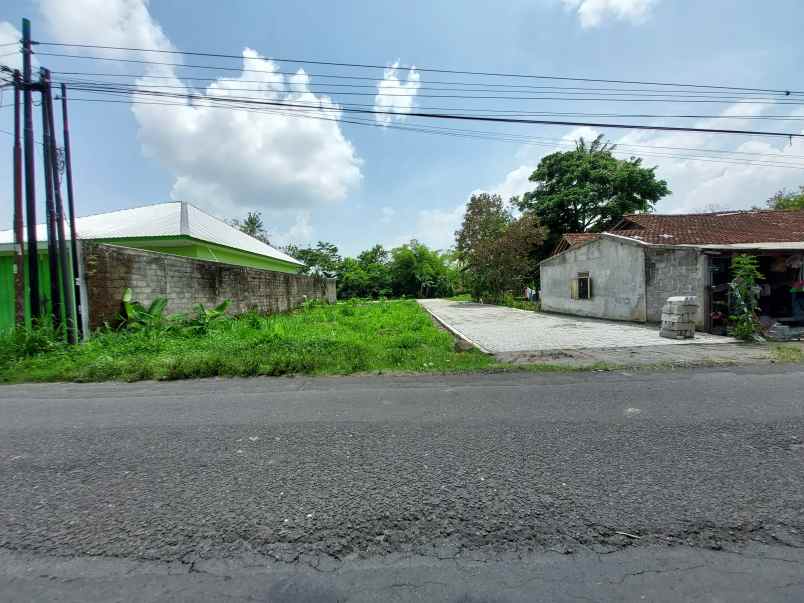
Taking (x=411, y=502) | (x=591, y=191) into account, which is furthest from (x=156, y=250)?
(x=591, y=191)

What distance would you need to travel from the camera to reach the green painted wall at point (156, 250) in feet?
27.0

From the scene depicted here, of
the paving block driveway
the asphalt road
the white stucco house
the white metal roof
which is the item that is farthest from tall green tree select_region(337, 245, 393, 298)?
the asphalt road

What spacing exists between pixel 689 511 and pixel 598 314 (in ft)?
43.8

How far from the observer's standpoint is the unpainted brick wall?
8.17m

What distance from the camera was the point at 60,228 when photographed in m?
7.63

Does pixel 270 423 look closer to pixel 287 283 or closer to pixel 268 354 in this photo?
pixel 268 354

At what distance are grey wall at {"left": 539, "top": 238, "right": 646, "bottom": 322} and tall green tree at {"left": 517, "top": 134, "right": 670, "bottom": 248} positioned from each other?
42.7 ft

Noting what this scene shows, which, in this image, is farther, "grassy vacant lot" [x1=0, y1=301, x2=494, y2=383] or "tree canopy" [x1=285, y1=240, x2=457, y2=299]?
"tree canopy" [x1=285, y1=240, x2=457, y2=299]

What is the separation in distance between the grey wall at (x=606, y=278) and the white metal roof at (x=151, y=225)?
1517 centimetres

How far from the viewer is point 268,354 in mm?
7023

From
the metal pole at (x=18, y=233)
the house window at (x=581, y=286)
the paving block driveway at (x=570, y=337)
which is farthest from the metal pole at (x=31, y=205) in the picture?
the house window at (x=581, y=286)

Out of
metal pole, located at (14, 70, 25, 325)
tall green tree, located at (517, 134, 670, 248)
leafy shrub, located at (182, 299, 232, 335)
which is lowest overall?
leafy shrub, located at (182, 299, 232, 335)

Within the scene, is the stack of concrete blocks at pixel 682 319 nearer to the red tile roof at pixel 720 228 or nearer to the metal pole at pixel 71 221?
the red tile roof at pixel 720 228

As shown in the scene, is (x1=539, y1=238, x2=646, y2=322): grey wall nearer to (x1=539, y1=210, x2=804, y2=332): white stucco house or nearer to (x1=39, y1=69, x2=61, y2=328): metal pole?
(x1=539, y1=210, x2=804, y2=332): white stucco house
